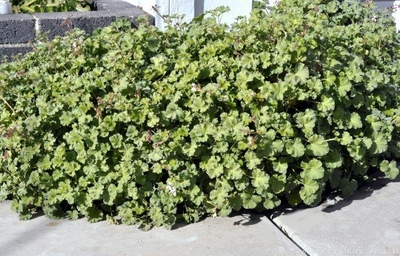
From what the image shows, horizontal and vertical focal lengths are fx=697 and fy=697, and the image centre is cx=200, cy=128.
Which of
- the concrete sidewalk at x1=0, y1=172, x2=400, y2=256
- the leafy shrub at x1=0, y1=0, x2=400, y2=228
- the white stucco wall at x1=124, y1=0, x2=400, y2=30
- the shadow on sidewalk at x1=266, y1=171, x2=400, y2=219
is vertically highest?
the white stucco wall at x1=124, y1=0, x2=400, y2=30

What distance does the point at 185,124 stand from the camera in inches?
154

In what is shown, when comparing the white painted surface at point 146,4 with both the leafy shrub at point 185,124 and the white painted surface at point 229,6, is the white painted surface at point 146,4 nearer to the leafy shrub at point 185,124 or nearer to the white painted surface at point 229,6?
the white painted surface at point 229,6

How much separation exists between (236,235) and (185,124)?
68 cm

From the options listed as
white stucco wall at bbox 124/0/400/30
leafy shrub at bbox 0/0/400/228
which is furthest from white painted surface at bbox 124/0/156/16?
leafy shrub at bbox 0/0/400/228

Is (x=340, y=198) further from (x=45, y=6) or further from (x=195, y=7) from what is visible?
(x=45, y=6)

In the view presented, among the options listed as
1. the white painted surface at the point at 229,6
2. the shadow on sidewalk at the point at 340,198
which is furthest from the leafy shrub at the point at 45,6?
the shadow on sidewalk at the point at 340,198

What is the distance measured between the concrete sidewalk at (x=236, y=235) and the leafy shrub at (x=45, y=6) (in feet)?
7.38

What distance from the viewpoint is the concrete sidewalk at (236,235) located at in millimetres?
3707

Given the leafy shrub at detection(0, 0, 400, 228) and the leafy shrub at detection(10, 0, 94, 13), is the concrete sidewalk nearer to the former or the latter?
the leafy shrub at detection(0, 0, 400, 228)

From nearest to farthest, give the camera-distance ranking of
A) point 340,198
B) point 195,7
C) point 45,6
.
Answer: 1. point 340,198
2. point 195,7
3. point 45,6

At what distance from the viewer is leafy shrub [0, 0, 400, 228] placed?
3855 millimetres

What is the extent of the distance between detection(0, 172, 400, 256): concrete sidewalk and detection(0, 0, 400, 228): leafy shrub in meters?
0.09

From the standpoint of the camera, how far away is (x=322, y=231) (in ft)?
12.8

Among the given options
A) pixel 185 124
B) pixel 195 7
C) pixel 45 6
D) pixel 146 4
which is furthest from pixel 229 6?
pixel 185 124
